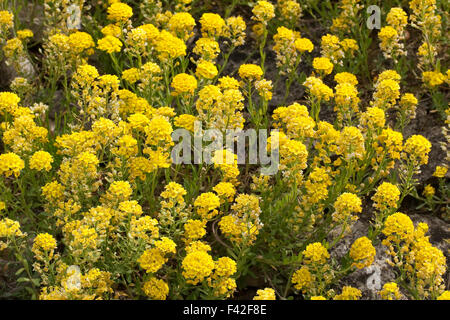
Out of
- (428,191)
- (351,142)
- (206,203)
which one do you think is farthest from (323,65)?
(206,203)

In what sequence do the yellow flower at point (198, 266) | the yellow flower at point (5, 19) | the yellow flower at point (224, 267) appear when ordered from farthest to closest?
the yellow flower at point (5, 19) → the yellow flower at point (224, 267) → the yellow flower at point (198, 266)

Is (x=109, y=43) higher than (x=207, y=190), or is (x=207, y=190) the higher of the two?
(x=109, y=43)

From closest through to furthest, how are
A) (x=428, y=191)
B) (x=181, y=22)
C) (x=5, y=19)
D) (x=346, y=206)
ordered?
(x=346, y=206), (x=428, y=191), (x=181, y=22), (x=5, y=19)

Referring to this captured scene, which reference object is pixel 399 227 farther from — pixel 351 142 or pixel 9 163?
pixel 9 163

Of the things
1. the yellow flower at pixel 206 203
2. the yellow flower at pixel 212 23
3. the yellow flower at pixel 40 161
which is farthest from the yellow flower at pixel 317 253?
the yellow flower at pixel 212 23

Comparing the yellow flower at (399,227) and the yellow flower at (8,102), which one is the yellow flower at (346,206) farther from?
the yellow flower at (8,102)

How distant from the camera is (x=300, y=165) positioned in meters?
3.67

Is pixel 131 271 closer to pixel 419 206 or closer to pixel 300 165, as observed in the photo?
pixel 300 165

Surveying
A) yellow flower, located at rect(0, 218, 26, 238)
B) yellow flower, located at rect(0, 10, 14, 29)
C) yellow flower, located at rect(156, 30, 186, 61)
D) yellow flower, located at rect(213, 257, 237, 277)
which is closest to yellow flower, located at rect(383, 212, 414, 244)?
yellow flower, located at rect(213, 257, 237, 277)

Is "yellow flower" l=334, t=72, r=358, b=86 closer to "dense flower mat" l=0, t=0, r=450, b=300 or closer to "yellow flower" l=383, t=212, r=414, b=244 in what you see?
A: "dense flower mat" l=0, t=0, r=450, b=300

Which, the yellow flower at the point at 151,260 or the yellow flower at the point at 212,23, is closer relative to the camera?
the yellow flower at the point at 151,260

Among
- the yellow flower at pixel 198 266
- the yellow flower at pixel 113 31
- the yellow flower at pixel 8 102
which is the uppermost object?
the yellow flower at pixel 113 31

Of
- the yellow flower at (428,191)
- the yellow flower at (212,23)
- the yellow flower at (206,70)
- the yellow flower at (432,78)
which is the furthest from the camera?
the yellow flower at (432,78)

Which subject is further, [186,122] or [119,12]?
[119,12]
